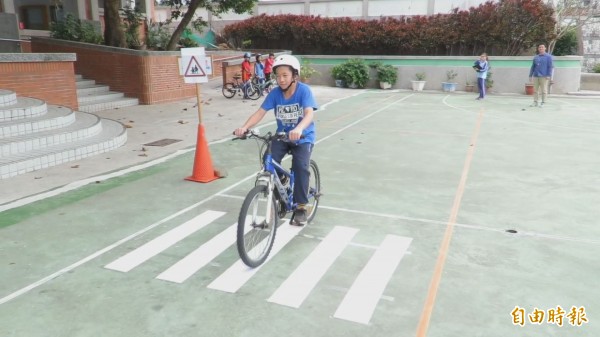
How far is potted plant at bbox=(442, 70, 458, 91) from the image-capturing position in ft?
75.2

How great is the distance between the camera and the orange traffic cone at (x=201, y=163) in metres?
7.36

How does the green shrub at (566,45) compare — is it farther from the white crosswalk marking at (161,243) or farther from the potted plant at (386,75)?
the white crosswalk marking at (161,243)

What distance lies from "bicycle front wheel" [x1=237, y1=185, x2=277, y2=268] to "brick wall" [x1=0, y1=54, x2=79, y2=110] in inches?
348

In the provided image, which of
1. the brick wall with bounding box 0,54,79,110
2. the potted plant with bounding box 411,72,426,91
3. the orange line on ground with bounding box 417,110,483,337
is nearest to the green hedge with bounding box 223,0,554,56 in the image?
→ the potted plant with bounding box 411,72,426,91

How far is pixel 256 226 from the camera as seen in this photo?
452 centimetres

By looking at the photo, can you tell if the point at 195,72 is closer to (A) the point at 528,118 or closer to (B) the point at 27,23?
(A) the point at 528,118

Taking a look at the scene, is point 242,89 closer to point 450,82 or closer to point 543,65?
point 543,65

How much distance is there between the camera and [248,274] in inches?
175

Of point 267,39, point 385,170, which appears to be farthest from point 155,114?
point 267,39

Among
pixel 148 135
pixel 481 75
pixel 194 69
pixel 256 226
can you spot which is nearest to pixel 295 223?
pixel 256 226

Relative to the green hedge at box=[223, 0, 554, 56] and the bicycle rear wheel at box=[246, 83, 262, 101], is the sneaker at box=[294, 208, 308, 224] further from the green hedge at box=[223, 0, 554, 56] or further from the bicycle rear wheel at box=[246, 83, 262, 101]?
the green hedge at box=[223, 0, 554, 56]

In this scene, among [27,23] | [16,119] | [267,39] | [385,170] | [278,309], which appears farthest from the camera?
[267,39]

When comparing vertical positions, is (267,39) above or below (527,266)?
above

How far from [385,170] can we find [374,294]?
169 inches
